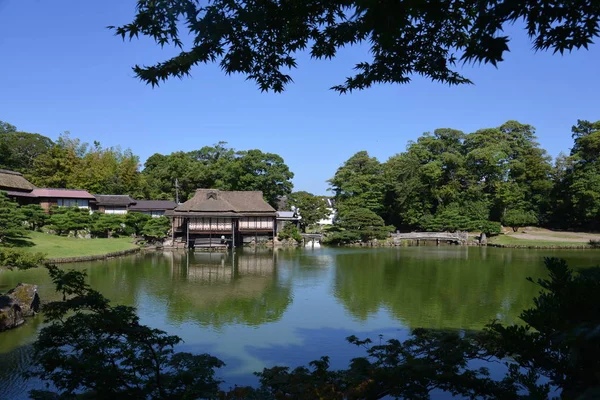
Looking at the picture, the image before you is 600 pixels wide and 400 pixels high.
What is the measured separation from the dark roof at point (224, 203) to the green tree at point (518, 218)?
1953 cm

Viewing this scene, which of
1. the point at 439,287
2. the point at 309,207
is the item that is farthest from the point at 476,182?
the point at 439,287

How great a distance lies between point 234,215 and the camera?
28.9m

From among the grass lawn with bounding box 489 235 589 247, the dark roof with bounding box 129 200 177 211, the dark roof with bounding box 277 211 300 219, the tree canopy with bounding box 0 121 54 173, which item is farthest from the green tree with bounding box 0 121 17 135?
the grass lawn with bounding box 489 235 589 247

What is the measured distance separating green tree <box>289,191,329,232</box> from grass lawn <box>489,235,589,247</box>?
14.4m

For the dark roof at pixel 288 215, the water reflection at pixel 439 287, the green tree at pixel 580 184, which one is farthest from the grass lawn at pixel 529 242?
the dark roof at pixel 288 215

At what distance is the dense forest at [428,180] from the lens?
1251 inches

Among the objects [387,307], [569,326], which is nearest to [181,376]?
[569,326]

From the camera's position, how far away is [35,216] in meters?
24.6

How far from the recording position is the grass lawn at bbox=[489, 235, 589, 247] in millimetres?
26994

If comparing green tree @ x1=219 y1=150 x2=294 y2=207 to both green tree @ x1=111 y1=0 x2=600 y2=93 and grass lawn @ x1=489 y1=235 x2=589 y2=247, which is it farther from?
green tree @ x1=111 y1=0 x2=600 y2=93

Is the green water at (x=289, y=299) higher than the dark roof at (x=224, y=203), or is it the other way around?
the dark roof at (x=224, y=203)

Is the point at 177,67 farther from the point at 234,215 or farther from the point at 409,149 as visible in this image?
the point at 409,149

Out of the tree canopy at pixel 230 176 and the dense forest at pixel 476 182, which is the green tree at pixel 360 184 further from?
the tree canopy at pixel 230 176

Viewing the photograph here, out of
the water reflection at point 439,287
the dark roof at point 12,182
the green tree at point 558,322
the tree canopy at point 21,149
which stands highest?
the tree canopy at point 21,149
